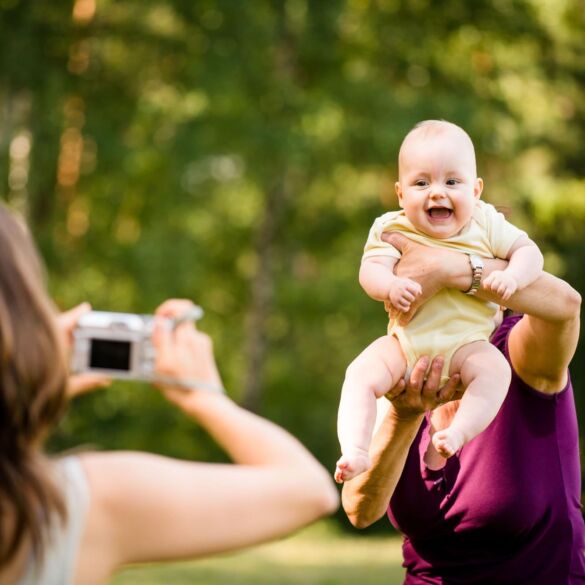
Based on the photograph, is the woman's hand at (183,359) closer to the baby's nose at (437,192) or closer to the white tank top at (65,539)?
the white tank top at (65,539)

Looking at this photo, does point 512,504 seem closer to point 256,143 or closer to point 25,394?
point 25,394

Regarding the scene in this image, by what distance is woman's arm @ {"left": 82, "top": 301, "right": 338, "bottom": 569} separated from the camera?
6.40 feet

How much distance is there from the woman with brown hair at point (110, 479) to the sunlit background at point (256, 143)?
487 inches

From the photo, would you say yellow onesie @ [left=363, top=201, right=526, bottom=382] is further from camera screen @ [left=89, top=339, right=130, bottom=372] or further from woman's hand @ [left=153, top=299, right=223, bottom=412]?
camera screen @ [left=89, top=339, right=130, bottom=372]

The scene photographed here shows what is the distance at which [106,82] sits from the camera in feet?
56.5

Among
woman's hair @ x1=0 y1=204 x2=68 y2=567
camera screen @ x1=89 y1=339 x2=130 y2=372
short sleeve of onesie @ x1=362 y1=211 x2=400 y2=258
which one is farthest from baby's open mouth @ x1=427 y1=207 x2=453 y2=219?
woman's hair @ x1=0 y1=204 x2=68 y2=567

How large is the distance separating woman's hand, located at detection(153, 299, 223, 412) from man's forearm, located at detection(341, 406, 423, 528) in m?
1.22

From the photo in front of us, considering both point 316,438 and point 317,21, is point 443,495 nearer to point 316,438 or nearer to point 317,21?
point 317,21

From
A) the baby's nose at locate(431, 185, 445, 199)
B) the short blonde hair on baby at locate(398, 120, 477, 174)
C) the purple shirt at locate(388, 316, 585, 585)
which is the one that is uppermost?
the short blonde hair on baby at locate(398, 120, 477, 174)

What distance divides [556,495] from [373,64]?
618 inches

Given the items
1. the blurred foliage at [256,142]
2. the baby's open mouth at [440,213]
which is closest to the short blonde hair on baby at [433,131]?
the baby's open mouth at [440,213]

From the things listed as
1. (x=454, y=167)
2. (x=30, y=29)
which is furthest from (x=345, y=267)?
(x=454, y=167)

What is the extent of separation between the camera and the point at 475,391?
3.10 metres

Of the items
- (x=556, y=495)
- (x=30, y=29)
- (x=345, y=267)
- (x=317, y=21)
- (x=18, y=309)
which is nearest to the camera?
(x=18, y=309)
